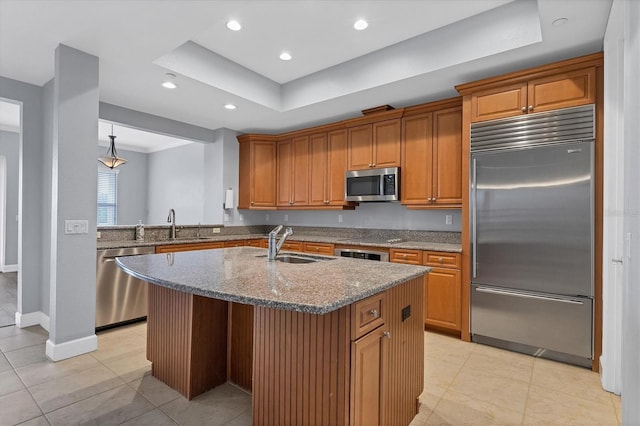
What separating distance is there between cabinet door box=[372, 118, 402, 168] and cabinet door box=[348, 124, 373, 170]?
7cm

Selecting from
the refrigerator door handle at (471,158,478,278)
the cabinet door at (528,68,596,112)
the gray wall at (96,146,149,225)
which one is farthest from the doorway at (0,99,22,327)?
the cabinet door at (528,68,596,112)

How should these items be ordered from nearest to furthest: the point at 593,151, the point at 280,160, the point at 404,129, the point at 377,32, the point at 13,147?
the point at 593,151, the point at 377,32, the point at 404,129, the point at 280,160, the point at 13,147

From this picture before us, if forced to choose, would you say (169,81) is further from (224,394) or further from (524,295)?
(524,295)

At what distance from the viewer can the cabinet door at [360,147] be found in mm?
4207

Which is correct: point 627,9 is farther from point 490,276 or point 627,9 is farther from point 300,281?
point 490,276


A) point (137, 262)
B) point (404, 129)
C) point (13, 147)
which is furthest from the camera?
point (13, 147)

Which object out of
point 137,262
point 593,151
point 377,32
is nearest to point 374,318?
point 137,262

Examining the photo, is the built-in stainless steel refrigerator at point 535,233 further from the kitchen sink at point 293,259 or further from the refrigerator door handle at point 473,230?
the kitchen sink at point 293,259

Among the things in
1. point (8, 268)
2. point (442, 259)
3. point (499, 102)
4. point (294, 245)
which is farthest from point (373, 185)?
point (8, 268)

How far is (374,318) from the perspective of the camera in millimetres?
1496

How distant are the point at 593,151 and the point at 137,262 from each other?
337cm

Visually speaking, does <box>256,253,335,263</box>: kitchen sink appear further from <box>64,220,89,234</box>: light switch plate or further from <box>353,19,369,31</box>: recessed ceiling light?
<box>353,19,369,31</box>: recessed ceiling light

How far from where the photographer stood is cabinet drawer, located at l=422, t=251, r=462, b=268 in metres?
3.19

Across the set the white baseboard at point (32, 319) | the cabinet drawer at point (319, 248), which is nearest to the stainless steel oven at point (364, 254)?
the cabinet drawer at point (319, 248)
